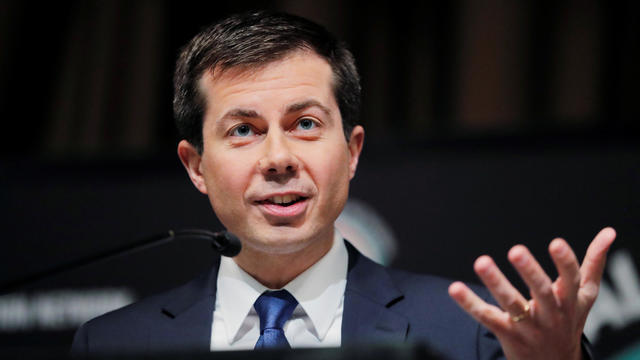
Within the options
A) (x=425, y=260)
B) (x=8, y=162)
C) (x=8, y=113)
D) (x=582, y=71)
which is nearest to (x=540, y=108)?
(x=582, y=71)

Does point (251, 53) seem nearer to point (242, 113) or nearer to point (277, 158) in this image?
point (242, 113)

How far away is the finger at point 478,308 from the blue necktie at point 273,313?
54 centimetres

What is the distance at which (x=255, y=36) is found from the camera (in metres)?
2.11

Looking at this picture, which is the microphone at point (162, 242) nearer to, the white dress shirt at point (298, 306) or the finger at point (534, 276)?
the white dress shirt at point (298, 306)

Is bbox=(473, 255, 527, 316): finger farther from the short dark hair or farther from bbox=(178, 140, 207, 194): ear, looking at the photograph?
bbox=(178, 140, 207, 194): ear

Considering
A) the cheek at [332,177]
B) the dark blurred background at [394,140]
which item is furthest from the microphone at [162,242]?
the dark blurred background at [394,140]

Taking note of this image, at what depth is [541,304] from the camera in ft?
5.12

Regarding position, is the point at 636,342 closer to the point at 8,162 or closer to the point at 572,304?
the point at 572,304

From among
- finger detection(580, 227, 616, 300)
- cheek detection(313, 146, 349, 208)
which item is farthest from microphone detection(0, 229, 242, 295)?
finger detection(580, 227, 616, 300)

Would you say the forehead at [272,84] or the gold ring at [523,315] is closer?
the gold ring at [523,315]

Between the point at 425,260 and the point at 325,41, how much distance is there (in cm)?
89

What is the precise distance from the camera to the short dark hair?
2.11 meters

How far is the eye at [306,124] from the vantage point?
2.08 metres

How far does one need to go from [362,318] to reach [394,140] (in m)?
0.94
